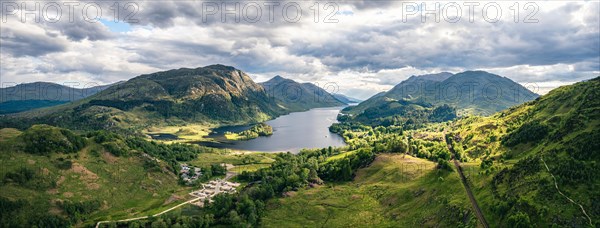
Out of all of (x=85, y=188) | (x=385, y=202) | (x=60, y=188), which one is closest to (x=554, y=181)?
(x=385, y=202)

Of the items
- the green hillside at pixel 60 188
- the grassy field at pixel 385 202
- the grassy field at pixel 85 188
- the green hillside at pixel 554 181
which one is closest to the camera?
the green hillside at pixel 554 181

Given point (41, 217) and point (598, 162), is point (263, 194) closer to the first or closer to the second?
point (41, 217)

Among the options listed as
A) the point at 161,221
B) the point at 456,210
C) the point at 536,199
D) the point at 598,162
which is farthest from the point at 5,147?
the point at 598,162

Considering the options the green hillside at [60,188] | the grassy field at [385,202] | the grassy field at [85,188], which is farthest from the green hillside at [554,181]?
the green hillside at [60,188]

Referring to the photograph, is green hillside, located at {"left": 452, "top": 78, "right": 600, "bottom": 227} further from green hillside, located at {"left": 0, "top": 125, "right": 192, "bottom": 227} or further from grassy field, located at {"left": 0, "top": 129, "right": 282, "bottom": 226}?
green hillside, located at {"left": 0, "top": 125, "right": 192, "bottom": 227}

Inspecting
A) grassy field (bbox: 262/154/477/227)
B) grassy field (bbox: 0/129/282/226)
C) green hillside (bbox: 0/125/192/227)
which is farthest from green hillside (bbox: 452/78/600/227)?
green hillside (bbox: 0/125/192/227)

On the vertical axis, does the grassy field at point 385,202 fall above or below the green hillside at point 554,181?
below

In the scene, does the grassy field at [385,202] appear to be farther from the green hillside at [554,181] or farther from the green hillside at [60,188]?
the green hillside at [60,188]

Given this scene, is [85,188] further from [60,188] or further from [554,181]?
[554,181]

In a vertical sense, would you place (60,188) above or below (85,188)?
above

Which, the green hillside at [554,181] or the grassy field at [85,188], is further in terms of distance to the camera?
the grassy field at [85,188]
